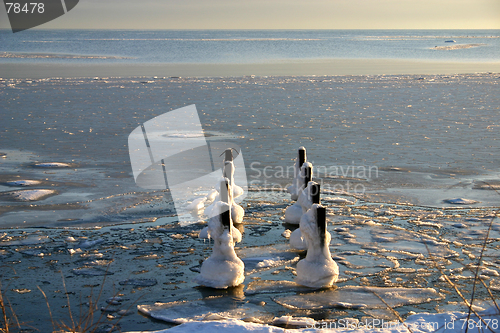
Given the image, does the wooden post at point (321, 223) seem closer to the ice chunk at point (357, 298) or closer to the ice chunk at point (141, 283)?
the ice chunk at point (357, 298)

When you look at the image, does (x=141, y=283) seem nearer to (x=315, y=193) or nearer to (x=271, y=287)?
(x=271, y=287)

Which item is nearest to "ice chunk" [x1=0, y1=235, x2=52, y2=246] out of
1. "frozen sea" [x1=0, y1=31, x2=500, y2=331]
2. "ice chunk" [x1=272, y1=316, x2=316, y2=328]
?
"frozen sea" [x1=0, y1=31, x2=500, y2=331]

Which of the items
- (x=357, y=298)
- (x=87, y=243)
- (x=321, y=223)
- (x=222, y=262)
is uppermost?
(x=321, y=223)

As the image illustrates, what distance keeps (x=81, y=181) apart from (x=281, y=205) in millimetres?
4459

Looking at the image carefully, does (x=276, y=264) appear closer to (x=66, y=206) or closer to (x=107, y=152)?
(x=66, y=206)

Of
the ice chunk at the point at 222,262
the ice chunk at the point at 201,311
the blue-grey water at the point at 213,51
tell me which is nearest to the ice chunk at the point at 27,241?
the ice chunk at the point at 201,311

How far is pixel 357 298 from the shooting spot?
6.24 m

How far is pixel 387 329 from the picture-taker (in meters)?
5.26

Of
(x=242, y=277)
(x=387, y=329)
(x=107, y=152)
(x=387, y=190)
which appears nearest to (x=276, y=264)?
(x=242, y=277)

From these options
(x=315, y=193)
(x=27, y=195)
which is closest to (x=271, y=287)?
(x=315, y=193)

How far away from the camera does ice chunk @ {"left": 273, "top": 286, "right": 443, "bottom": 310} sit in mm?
6078

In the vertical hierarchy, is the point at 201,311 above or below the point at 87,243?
below

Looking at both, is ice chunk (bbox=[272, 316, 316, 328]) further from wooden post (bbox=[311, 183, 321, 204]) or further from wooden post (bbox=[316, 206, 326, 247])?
wooden post (bbox=[311, 183, 321, 204])

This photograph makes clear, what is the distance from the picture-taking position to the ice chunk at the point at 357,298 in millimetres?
6078
